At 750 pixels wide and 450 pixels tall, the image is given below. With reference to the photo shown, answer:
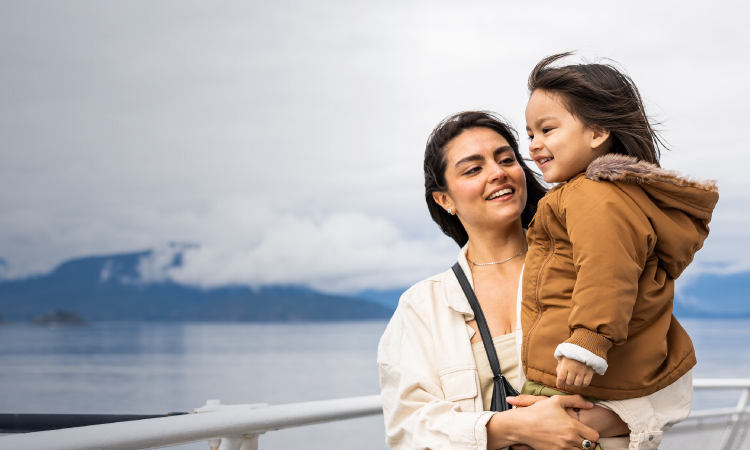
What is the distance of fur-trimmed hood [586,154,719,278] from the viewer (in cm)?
142

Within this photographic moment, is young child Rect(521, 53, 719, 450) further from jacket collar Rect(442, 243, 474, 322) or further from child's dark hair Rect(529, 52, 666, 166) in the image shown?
jacket collar Rect(442, 243, 474, 322)

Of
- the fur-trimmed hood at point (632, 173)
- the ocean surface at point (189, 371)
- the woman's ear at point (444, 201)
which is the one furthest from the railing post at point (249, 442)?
the ocean surface at point (189, 371)

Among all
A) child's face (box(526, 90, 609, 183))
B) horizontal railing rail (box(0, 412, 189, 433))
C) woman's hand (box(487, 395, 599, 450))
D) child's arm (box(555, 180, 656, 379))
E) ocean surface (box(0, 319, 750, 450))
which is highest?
ocean surface (box(0, 319, 750, 450))

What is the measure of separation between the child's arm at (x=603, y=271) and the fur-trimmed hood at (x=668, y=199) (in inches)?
1.9

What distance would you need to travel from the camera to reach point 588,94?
1.57 m

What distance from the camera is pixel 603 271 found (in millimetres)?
1299

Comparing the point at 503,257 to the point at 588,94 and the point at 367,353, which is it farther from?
the point at 367,353

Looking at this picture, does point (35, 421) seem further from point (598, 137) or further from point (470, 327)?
point (598, 137)

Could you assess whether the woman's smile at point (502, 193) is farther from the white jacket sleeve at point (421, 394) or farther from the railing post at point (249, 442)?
the railing post at point (249, 442)

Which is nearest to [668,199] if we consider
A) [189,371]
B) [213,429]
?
[213,429]

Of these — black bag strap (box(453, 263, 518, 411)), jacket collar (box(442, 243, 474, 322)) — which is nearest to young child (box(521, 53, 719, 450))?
black bag strap (box(453, 263, 518, 411))

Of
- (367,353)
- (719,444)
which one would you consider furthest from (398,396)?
(367,353)

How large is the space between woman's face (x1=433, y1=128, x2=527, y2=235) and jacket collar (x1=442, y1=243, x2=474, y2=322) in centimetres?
15

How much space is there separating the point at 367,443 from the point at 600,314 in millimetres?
1560
